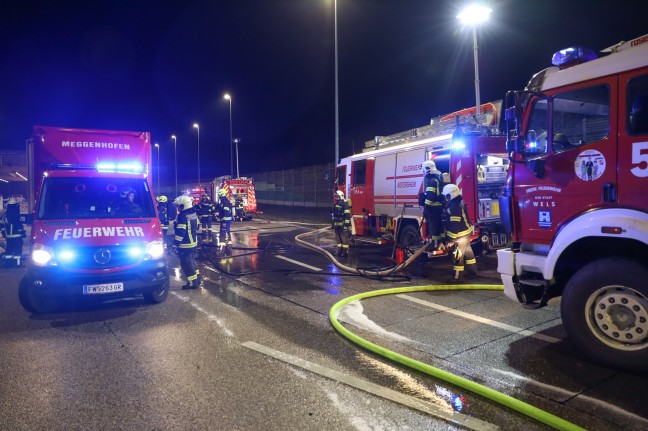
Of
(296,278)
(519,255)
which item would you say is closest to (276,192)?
(296,278)

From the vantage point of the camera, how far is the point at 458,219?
766 centimetres

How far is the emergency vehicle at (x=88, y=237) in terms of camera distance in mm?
5613

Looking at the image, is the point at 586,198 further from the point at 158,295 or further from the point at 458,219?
the point at 158,295

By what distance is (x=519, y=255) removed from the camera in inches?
180

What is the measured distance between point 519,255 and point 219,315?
3783mm

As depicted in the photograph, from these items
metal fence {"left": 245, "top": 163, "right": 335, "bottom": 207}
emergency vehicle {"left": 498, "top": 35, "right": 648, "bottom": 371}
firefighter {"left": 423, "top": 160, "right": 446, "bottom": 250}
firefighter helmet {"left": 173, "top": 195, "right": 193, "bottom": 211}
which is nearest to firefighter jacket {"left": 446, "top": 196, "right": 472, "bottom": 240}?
firefighter {"left": 423, "top": 160, "right": 446, "bottom": 250}

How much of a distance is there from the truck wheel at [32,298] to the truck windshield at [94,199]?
3.09 ft

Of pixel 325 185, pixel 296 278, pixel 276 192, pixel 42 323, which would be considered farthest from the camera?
pixel 276 192

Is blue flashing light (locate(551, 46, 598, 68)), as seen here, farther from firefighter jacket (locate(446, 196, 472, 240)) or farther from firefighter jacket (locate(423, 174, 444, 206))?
firefighter jacket (locate(423, 174, 444, 206))

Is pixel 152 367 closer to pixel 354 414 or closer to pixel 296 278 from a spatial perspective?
pixel 354 414

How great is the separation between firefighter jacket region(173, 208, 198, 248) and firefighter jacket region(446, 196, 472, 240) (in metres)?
4.42

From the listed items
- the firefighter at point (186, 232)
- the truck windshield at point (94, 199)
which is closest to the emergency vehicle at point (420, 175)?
the firefighter at point (186, 232)

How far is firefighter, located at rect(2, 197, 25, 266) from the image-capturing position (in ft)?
32.0

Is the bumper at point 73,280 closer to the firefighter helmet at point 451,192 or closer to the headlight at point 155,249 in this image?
the headlight at point 155,249
